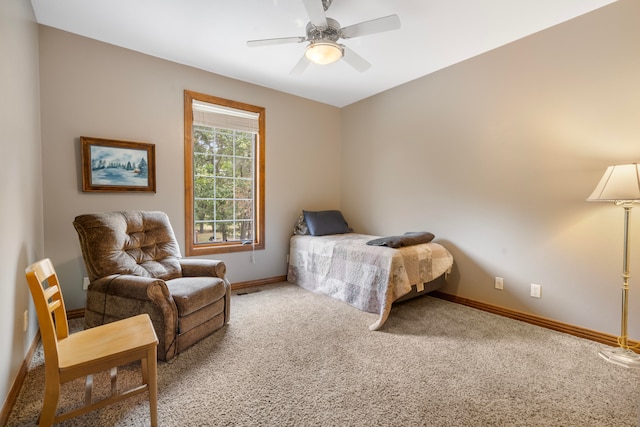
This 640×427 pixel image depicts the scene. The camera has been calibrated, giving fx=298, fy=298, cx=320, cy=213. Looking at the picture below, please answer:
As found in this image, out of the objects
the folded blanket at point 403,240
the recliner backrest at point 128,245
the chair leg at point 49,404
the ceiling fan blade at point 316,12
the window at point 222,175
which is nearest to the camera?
the chair leg at point 49,404

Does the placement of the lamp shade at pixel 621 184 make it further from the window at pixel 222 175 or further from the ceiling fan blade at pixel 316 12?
the window at pixel 222 175

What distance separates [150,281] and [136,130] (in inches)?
72.4

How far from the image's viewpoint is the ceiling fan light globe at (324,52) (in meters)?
2.28

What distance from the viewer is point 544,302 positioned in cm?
268

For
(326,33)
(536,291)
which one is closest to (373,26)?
(326,33)

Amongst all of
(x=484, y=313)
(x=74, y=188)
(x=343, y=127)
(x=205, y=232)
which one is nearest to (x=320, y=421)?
(x=484, y=313)

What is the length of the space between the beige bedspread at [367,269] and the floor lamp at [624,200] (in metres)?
1.34

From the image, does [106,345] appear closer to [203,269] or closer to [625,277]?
[203,269]

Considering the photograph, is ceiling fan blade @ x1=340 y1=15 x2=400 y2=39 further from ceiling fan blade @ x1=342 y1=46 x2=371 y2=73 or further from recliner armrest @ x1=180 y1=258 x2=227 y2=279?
recliner armrest @ x1=180 y1=258 x2=227 y2=279

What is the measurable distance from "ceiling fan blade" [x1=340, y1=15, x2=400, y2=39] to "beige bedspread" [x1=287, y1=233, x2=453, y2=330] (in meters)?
1.81

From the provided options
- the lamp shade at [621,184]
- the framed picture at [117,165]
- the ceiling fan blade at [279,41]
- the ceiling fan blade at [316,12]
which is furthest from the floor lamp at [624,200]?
the framed picture at [117,165]

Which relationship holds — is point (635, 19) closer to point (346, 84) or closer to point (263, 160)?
point (346, 84)

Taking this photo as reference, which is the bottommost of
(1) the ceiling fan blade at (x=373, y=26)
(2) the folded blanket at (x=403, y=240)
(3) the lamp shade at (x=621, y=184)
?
(2) the folded blanket at (x=403, y=240)

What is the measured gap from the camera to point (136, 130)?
3.06 m
